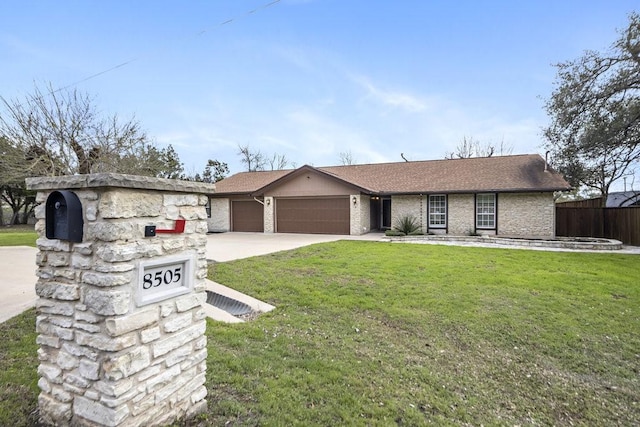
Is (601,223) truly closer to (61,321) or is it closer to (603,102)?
(603,102)

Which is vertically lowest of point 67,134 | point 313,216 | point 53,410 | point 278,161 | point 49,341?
point 53,410

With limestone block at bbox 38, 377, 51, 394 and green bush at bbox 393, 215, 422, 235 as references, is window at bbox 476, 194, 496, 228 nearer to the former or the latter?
green bush at bbox 393, 215, 422, 235

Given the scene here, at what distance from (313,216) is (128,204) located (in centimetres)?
1633

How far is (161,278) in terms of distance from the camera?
2379mm

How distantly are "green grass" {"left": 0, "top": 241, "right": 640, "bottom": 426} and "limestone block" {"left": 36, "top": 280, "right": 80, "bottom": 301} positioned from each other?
109 cm

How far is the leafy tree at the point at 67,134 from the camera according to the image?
44.2 feet

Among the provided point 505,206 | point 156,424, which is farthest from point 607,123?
point 156,424

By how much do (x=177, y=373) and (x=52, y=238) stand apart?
4.22 feet

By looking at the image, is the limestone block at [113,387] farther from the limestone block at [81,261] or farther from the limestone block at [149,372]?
the limestone block at [81,261]

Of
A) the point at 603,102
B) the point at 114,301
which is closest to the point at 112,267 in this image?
the point at 114,301

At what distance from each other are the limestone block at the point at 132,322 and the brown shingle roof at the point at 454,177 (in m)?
15.1

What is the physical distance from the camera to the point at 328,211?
59.3ft

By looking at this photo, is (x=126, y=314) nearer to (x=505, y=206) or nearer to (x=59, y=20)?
(x=59, y=20)

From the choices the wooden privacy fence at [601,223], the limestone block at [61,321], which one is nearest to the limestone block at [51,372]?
the limestone block at [61,321]
